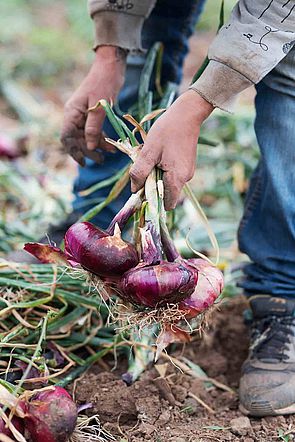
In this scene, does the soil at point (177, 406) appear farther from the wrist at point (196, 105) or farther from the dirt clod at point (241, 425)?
the wrist at point (196, 105)

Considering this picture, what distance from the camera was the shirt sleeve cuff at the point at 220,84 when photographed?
1277mm

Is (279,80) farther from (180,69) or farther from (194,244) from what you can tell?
A: (194,244)

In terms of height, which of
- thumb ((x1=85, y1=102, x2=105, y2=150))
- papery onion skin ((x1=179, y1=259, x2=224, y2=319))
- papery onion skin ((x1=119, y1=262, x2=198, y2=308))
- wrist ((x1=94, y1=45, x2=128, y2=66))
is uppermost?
wrist ((x1=94, y1=45, x2=128, y2=66))

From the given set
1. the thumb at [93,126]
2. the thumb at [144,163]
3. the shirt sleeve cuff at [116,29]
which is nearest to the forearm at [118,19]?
the shirt sleeve cuff at [116,29]

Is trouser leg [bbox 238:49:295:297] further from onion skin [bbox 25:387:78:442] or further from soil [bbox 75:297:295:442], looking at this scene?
onion skin [bbox 25:387:78:442]

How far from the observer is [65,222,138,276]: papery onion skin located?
1.26 m

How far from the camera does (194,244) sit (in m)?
2.11

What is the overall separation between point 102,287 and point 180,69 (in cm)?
84

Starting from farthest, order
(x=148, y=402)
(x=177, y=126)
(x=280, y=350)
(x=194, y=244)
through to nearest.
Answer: (x=194, y=244), (x=280, y=350), (x=148, y=402), (x=177, y=126)

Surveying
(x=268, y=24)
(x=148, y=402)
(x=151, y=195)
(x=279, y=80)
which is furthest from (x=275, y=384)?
(x=268, y=24)

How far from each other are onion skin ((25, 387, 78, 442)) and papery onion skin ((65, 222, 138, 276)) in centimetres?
23

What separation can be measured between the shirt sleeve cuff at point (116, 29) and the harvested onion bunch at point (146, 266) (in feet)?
1.02

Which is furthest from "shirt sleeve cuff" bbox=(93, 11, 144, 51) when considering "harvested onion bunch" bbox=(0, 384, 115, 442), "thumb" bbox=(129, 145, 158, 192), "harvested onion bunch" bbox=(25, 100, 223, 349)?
"harvested onion bunch" bbox=(0, 384, 115, 442)

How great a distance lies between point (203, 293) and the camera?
1328 millimetres
